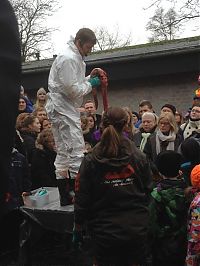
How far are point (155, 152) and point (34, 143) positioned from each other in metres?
2.17

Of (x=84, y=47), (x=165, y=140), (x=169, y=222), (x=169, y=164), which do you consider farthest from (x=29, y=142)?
(x=169, y=222)

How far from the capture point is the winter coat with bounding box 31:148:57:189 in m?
6.92

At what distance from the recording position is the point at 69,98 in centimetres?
524

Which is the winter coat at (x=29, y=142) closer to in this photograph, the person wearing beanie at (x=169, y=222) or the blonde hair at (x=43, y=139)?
the blonde hair at (x=43, y=139)

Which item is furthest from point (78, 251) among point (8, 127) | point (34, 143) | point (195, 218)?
point (8, 127)

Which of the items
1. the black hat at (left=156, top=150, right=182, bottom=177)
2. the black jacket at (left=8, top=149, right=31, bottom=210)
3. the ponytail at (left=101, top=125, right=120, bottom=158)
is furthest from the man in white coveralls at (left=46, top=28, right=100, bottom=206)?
the ponytail at (left=101, top=125, right=120, bottom=158)

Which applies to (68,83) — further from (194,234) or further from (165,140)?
(194,234)

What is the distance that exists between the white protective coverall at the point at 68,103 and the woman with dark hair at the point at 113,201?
119cm

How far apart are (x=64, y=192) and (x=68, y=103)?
1056 millimetres

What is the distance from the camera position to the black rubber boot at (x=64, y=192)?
17.6 feet

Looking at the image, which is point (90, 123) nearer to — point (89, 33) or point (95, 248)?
point (89, 33)

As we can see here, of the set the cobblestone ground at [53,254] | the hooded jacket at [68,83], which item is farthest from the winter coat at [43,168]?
the hooded jacket at [68,83]

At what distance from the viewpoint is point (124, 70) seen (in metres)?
13.9

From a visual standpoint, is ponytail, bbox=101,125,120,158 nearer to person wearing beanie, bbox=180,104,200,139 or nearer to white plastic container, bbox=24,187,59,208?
white plastic container, bbox=24,187,59,208
